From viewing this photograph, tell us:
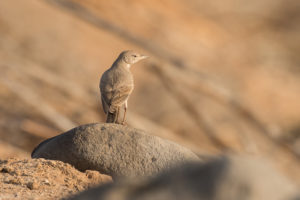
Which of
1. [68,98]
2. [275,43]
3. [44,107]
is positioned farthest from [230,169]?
[275,43]

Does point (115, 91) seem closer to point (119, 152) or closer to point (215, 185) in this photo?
point (119, 152)

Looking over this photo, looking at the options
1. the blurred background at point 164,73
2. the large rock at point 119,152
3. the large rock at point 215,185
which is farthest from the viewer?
the blurred background at point 164,73

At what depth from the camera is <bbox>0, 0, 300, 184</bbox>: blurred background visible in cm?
1535

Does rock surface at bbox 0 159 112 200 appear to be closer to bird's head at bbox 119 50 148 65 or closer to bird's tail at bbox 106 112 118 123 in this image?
bird's tail at bbox 106 112 118 123

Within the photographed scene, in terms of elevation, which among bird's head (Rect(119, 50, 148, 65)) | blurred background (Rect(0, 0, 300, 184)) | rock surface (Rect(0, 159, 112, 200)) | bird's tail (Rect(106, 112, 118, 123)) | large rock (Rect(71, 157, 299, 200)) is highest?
blurred background (Rect(0, 0, 300, 184))

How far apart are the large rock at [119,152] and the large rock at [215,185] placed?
9.30 feet

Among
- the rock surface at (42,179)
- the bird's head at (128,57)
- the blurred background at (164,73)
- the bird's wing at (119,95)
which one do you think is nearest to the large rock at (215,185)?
the rock surface at (42,179)

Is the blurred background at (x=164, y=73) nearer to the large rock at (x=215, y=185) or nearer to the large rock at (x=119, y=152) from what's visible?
the large rock at (x=119, y=152)

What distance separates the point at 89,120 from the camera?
53.4 ft

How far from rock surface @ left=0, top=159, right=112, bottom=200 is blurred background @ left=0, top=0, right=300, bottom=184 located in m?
6.85

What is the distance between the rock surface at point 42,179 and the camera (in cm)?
534

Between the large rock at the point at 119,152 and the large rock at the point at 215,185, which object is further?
the large rock at the point at 119,152

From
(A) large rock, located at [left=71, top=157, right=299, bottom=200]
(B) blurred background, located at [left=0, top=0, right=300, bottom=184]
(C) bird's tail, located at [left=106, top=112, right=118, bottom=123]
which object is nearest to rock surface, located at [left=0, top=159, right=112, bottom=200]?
(C) bird's tail, located at [left=106, top=112, right=118, bottom=123]

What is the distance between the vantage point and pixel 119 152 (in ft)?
19.6
